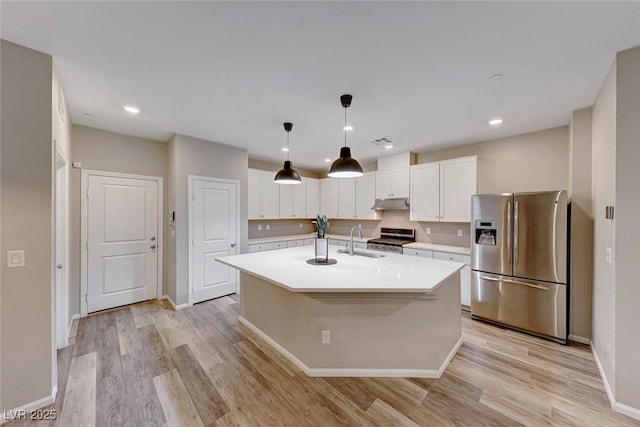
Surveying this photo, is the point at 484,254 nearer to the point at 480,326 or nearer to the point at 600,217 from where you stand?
the point at 480,326

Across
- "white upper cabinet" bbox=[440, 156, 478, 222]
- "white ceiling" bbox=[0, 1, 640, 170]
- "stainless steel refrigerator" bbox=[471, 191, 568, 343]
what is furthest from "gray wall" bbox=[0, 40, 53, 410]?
"white upper cabinet" bbox=[440, 156, 478, 222]

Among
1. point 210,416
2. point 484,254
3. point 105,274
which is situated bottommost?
point 210,416

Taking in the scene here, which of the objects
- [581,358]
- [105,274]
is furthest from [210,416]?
[581,358]

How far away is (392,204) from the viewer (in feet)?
15.5

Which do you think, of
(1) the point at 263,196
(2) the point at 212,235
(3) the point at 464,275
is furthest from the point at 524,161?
(2) the point at 212,235

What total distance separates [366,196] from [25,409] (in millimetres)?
4898

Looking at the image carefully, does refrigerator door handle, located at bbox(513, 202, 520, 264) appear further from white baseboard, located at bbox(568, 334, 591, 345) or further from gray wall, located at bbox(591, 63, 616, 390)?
white baseboard, located at bbox(568, 334, 591, 345)

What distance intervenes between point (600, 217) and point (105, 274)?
230 inches

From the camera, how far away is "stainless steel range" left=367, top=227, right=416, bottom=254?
4.39 metres

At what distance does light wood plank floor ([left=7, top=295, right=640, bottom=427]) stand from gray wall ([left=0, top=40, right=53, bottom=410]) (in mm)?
343

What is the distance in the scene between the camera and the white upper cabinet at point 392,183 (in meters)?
4.55

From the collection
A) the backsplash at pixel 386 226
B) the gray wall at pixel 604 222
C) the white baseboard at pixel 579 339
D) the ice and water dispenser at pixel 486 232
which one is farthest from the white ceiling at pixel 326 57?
the white baseboard at pixel 579 339

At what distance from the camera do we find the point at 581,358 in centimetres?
246

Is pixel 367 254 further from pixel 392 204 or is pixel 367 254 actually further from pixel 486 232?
pixel 392 204
